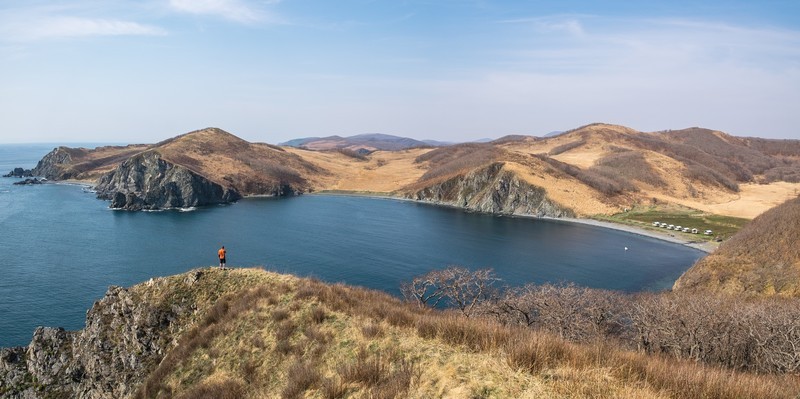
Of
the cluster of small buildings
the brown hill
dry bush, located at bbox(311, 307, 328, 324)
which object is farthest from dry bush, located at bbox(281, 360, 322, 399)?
the cluster of small buildings

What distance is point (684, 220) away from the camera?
12731cm

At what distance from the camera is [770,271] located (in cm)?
5534

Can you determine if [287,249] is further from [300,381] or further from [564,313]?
[300,381]

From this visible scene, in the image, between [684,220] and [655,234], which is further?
[684,220]

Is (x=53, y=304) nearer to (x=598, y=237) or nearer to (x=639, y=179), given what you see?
(x=598, y=237)

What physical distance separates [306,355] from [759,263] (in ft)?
219

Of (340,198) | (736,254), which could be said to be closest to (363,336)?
(736,254)

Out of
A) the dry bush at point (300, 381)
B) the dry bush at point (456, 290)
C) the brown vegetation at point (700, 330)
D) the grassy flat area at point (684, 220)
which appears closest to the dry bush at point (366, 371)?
the dry bush at point (300, 381)

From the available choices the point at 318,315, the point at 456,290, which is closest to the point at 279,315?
the point at 318,315

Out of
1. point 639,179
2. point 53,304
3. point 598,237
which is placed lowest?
point 53,304

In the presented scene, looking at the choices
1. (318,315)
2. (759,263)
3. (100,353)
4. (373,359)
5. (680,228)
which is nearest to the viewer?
(373,359)

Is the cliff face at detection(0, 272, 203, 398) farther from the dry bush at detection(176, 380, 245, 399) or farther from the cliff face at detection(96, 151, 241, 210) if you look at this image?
the cliff face at detection(96, 151, 241, 210)

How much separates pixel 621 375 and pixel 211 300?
1030 inches

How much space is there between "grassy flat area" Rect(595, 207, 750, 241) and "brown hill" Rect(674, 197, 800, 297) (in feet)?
138
